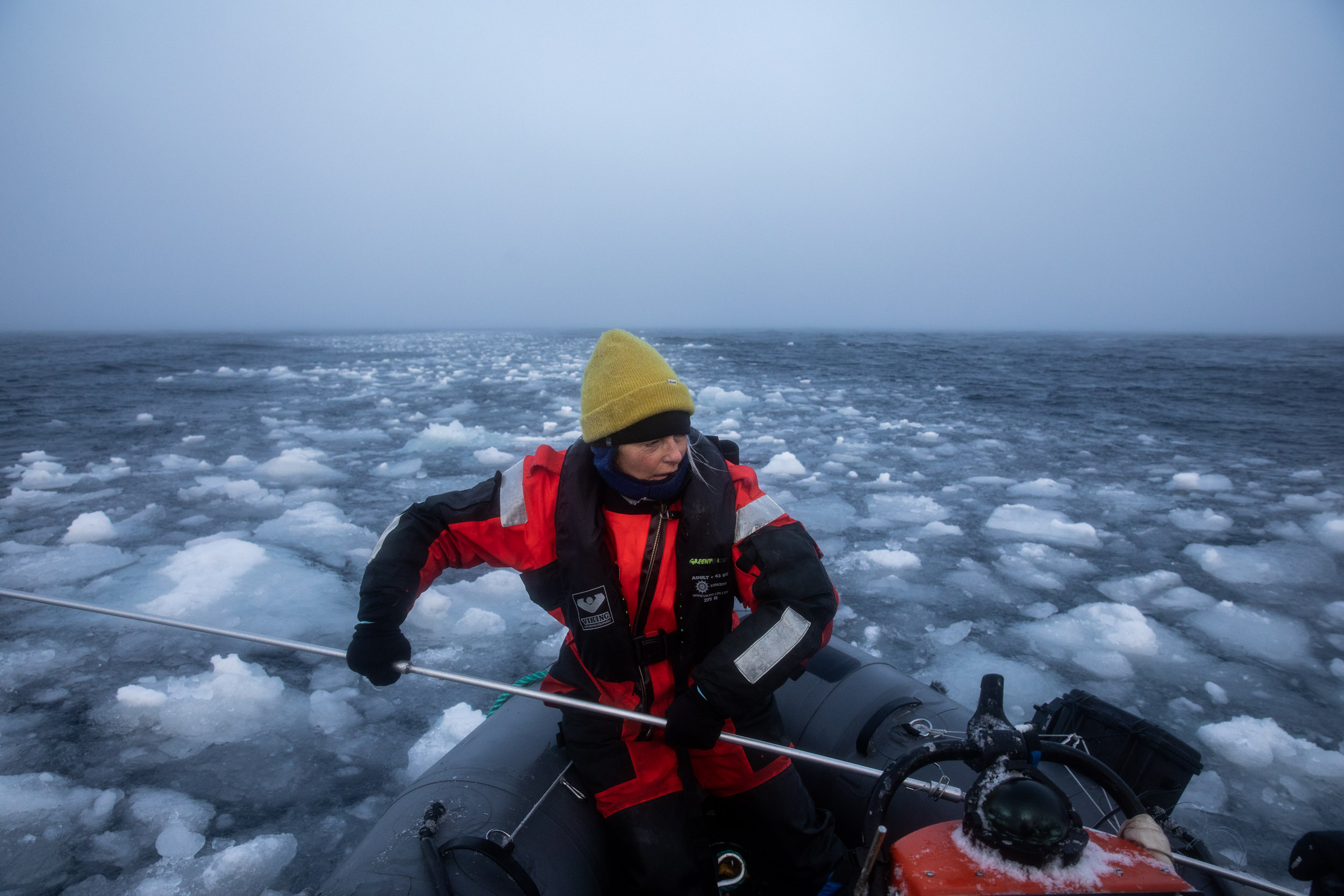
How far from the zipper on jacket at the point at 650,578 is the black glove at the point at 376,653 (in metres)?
0.58

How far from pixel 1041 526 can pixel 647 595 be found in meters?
3.91

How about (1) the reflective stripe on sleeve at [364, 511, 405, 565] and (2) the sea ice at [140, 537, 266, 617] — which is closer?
(1) the reflective stripe on sleeve at [364, 511, 405, 565]

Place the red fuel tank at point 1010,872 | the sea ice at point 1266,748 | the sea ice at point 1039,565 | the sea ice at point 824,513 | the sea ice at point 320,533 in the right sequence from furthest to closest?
→ the sea ice at point 824,513 < the sea ice at point 320,533 < the sea ice at point 1039,565 < the sea ice at point 1266,748 < the red fuel tank at point 1010,872

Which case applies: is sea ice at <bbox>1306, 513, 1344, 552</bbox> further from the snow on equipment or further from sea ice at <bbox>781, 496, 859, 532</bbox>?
the snow on equipment

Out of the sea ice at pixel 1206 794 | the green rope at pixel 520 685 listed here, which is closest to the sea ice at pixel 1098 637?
the sea ice at pixel 1206 794

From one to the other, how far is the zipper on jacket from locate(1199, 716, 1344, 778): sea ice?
224cm

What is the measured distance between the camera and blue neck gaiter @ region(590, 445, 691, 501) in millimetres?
1514

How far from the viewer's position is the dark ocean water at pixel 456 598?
6.45 ft

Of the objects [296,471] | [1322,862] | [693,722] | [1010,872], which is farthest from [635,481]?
[296,471]

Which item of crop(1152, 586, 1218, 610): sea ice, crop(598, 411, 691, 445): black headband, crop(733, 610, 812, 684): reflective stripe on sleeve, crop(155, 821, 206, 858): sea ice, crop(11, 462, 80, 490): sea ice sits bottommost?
crop(155, 821, 206, 858): sea ice

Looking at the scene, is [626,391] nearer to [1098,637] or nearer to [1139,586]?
[1098,637]

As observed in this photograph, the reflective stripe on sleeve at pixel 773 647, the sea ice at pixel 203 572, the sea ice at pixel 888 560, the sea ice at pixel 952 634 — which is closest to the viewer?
the reflective stripe on sleeve at pixel 773 647

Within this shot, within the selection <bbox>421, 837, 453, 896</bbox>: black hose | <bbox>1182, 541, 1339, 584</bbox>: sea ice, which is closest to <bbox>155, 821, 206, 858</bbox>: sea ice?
<bbox>421, 837, 453, 896</bbox>: black hose

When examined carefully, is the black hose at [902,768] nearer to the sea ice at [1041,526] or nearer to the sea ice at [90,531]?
the sea ice at [1041,526]
